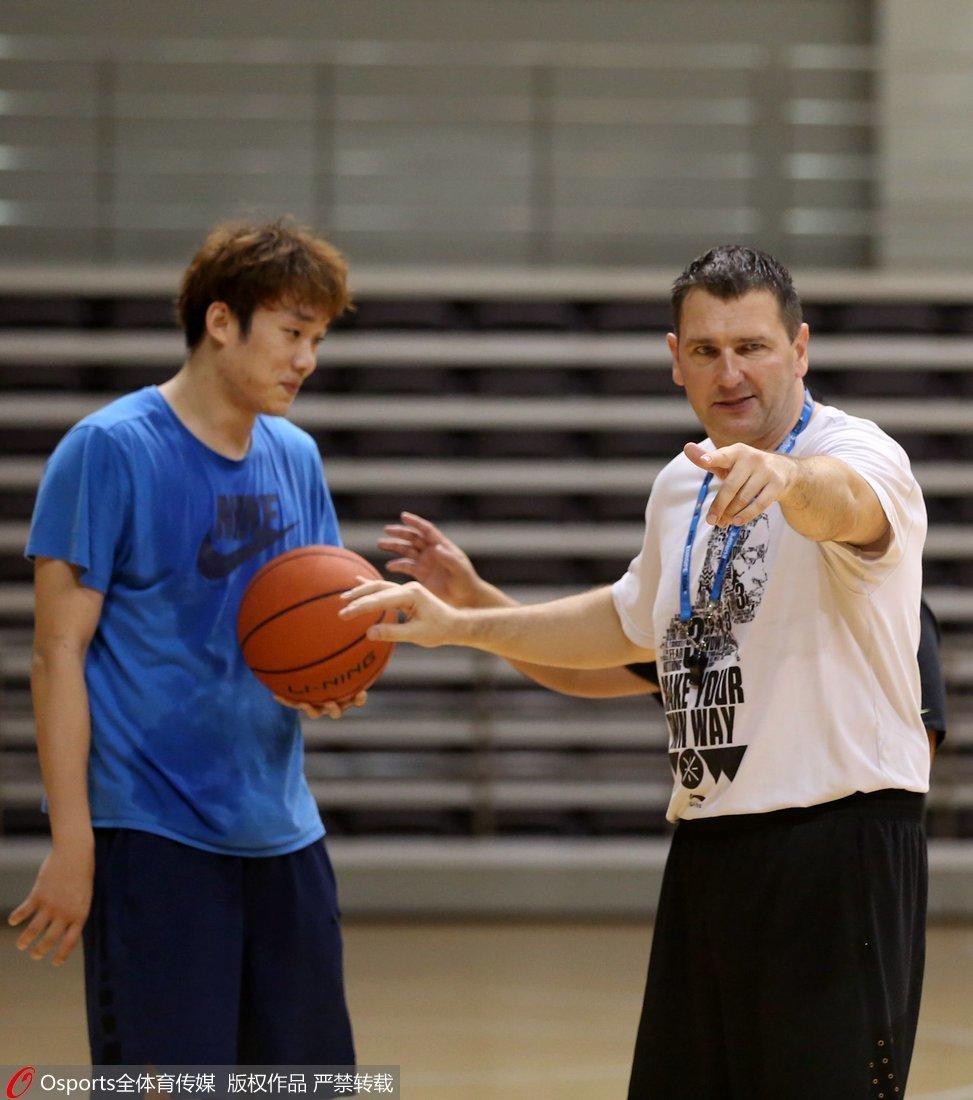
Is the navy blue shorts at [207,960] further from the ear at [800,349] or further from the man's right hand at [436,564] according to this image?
the ear at [800,349]

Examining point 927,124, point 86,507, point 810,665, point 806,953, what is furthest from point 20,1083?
point 927,124

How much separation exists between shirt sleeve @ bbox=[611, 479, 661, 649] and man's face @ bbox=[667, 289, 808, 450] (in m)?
0.27

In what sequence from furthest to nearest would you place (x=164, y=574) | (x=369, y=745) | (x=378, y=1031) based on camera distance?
(x=369, y=745) → (x=378, y=1031) → (x=164, y=574)

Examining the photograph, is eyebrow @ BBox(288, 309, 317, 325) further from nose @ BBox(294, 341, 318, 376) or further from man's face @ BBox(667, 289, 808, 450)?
man's face @ BBox(667, 289, 808, 450)

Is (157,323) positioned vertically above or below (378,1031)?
above

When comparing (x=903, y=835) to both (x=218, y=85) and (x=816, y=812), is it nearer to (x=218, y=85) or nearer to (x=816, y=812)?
(x=816, y=812)

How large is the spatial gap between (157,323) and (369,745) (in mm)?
2123

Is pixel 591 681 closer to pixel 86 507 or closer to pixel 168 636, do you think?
pixel 168 636

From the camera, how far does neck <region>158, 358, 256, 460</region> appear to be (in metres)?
2.46

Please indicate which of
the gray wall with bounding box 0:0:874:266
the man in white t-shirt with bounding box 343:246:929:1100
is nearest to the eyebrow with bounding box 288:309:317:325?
the man in white t-shirt with bounding box 343:246:929:1100

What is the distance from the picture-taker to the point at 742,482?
5.67ft

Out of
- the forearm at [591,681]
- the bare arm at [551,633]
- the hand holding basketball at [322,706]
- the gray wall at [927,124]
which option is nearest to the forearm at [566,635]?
the bare arm at [551,633]

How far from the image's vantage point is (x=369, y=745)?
6602 mm

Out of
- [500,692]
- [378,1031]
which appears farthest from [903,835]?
[500,692]
